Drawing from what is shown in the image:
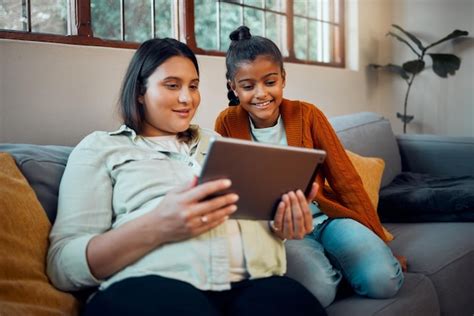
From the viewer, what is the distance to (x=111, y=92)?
2.21 metres

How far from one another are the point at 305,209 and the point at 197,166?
30 cm

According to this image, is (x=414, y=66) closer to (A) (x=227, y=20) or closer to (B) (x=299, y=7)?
(B) (x=299, y=7)

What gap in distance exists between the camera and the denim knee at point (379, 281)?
1.58 metres

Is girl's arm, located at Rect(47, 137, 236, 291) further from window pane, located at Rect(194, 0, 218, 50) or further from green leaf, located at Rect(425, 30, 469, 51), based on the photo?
green leaf, located at Rect(425, 30, 469, 51)

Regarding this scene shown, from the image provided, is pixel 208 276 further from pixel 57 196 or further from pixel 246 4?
pixel 246 4

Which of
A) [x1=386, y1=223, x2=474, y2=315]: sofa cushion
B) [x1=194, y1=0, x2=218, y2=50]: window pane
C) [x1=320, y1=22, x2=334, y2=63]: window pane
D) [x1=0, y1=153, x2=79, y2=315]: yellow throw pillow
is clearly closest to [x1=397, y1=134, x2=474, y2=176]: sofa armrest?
[x1=386, y1=223, x2=474, y2=315]: sofa cushion

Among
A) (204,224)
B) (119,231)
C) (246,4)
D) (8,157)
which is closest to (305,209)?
(204,224)

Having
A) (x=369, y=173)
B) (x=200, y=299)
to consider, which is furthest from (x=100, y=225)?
(x=369, y=173)

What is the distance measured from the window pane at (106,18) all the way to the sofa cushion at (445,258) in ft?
4.46

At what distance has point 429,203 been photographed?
241cm

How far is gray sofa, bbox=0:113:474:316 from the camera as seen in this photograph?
57.2 inches

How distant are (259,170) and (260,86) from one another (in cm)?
69

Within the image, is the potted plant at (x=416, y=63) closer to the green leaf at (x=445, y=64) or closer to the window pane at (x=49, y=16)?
the green leaf at (x=445, y=64)

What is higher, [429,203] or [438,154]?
[438,154]
